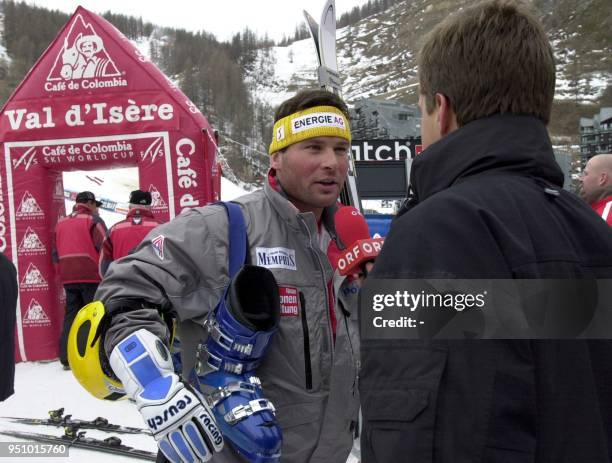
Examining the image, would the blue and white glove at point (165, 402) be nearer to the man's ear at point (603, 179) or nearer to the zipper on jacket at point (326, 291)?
the zipper on jacket at point (326, 291)

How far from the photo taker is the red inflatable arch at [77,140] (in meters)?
7.01

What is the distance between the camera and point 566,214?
1.00 metres

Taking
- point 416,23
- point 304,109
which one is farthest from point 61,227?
point 416,23

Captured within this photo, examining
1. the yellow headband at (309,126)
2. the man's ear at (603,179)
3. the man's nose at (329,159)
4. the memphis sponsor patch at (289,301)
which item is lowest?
the memphis sponsor patch at (289,301)

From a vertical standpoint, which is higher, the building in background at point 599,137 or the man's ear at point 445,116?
the building in background at point 599,137

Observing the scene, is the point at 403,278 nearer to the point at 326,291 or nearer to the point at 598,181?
the point at 326,291

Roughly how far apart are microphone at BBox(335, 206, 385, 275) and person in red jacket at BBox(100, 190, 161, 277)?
4.23 m

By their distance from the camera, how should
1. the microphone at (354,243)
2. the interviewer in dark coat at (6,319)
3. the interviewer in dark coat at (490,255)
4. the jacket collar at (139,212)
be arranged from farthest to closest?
1. the jacket collar at (139,212)
2. the interviewer in dark coat at (6,319)
3. the microphone at (354,243)
4. the interviewer in dark coat at (490,255)

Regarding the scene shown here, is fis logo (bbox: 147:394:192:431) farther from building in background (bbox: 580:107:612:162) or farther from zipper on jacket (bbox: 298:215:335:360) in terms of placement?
building in background (bbox: 580:107:612:162)

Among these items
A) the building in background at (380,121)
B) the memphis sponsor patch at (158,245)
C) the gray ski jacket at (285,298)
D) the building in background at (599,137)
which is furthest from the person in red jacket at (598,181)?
the building in background at (599,137)

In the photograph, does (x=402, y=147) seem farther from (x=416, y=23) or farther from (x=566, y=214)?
(x=416, y=23)

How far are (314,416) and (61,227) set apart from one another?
19.1 ft

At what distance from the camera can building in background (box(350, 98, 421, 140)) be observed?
26.5 meters

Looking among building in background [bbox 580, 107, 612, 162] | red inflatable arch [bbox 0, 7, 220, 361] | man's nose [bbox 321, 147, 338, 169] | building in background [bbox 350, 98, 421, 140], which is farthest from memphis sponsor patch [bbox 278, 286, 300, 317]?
building in background [bbox 580, 107, 612, 162]
